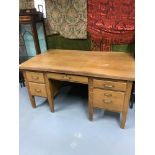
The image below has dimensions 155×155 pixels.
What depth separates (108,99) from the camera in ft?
5.16

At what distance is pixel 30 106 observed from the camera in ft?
7.09

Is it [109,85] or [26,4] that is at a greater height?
[26,4]

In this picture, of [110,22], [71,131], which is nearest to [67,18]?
[110,22]

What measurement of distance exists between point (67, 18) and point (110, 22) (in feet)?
1.80

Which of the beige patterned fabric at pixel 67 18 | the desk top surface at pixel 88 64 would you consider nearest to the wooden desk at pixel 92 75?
the desk top surface at pixel 88 64

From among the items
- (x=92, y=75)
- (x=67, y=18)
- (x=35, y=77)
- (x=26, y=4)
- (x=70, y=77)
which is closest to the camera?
(x=92, y=75)

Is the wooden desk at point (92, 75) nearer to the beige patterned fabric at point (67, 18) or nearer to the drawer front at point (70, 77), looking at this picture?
the drawer front at point (70, 77)

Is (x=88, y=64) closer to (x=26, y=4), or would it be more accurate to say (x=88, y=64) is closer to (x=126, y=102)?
(x=126, y=102)

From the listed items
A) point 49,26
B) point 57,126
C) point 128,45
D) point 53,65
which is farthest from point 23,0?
point 57,126

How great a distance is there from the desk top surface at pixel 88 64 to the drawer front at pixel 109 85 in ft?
0.23

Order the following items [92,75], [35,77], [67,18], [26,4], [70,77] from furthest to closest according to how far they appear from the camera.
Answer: [26,4], [67,18], [35,77], [70,77], [92,75]

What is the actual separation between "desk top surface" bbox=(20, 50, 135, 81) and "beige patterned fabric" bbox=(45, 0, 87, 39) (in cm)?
26

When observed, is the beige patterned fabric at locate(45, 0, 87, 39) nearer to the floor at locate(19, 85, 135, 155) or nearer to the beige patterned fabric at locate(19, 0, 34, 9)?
the beige patterned fabric at locate(19, 0, 34, 9)

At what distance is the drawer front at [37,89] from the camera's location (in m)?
1.86
